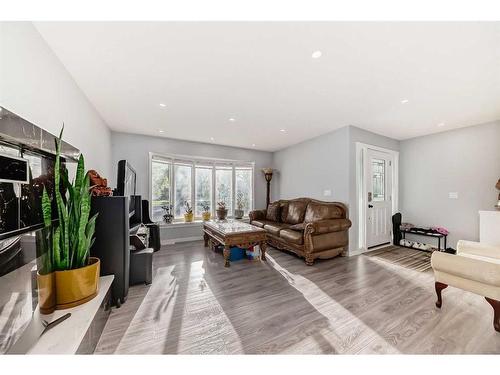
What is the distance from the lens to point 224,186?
205 inches

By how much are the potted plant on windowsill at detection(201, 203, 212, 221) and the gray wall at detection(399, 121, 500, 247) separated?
15.0 feet

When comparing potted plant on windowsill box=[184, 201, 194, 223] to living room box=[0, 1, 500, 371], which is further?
potted plant on windowsill box=[184, 201, 194, 223]

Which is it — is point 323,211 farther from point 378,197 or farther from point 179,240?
point 179,240

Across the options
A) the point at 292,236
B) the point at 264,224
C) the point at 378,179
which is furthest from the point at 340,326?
the point at 378,179

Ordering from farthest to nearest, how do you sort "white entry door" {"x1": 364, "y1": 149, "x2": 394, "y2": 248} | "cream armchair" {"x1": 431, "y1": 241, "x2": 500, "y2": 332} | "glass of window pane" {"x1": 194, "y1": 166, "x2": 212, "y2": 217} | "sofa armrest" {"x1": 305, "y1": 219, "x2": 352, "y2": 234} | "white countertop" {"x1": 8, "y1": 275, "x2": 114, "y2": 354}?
"glass of window pane" {"x1": 194, "y1": 166, "x2": 212, "y2": 217} < "white entry door" {"x1": 364, "y1": 149, "x2": 394, "y2": 248} < "sofa armrest" {"x1": 305, "y1": 219, "x2": 352, "y2": 234} < "cream armchair" {"x1": 431, "y1": 241, "x2": 500, "y2": 332} < "white countertop" {"x1": 8, "y1": 275, "x2": 114, "y2": 354}

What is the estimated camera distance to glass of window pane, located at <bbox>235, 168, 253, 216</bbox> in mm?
5371

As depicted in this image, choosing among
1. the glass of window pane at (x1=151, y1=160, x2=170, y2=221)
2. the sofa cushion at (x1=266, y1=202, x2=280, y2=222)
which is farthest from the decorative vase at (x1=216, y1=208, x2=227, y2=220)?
the glass of window pane at (x1=151, y1=160, x2=170, y2=221)

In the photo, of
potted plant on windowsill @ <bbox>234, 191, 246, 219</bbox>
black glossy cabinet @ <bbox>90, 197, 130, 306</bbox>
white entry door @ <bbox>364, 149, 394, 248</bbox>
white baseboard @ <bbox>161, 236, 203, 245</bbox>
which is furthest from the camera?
potted plant on windowsill @ <bbox>234, 191, 246, 219</bbox>

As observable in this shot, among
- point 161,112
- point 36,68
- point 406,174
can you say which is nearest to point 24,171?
point 36,68

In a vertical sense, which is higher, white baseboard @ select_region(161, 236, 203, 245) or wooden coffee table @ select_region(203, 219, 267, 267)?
Answer: wooden coffee table @ select_region(203, 219, 267, 267)

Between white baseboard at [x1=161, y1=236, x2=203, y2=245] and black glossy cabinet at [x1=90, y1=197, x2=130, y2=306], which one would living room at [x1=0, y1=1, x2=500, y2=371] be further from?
white baseboard at [x1=161, y1=236, x2=203, y2=245]

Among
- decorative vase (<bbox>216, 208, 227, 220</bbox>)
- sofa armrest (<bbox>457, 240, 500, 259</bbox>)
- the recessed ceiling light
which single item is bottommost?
sofa armrest (<bbox>457, 240, 500, 259</bbox>)

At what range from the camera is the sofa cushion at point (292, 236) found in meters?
3.15
